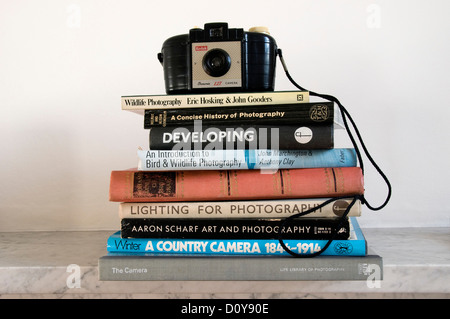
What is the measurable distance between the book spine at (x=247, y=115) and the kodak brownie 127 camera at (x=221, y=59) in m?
0.05

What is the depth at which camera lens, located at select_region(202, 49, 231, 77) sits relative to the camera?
1.98ft

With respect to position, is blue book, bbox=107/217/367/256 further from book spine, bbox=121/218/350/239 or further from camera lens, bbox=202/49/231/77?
camera lens, bbox=202/49/231/77

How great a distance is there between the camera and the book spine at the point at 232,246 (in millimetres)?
547

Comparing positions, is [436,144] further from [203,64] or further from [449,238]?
[203,64]

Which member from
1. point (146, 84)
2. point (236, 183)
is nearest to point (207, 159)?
point (236, 183)

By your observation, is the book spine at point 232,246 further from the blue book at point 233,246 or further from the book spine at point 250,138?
the book spine at point 250,138

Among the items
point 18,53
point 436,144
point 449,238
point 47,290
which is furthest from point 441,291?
point 18,53

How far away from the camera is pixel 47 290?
0.59m

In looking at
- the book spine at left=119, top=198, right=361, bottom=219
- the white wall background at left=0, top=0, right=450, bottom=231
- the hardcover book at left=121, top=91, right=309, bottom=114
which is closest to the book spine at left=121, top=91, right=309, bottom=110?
the hardcover book at left=121, top=91, right=309, bottom=114

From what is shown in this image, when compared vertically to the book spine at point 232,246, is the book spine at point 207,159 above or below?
above

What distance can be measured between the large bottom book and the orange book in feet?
0.26

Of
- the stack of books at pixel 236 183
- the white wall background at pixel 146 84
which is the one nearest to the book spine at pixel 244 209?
the stack of books at pixel 236 183

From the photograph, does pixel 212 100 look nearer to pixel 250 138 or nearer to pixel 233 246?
pixel 250 138

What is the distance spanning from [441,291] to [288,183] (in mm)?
246
